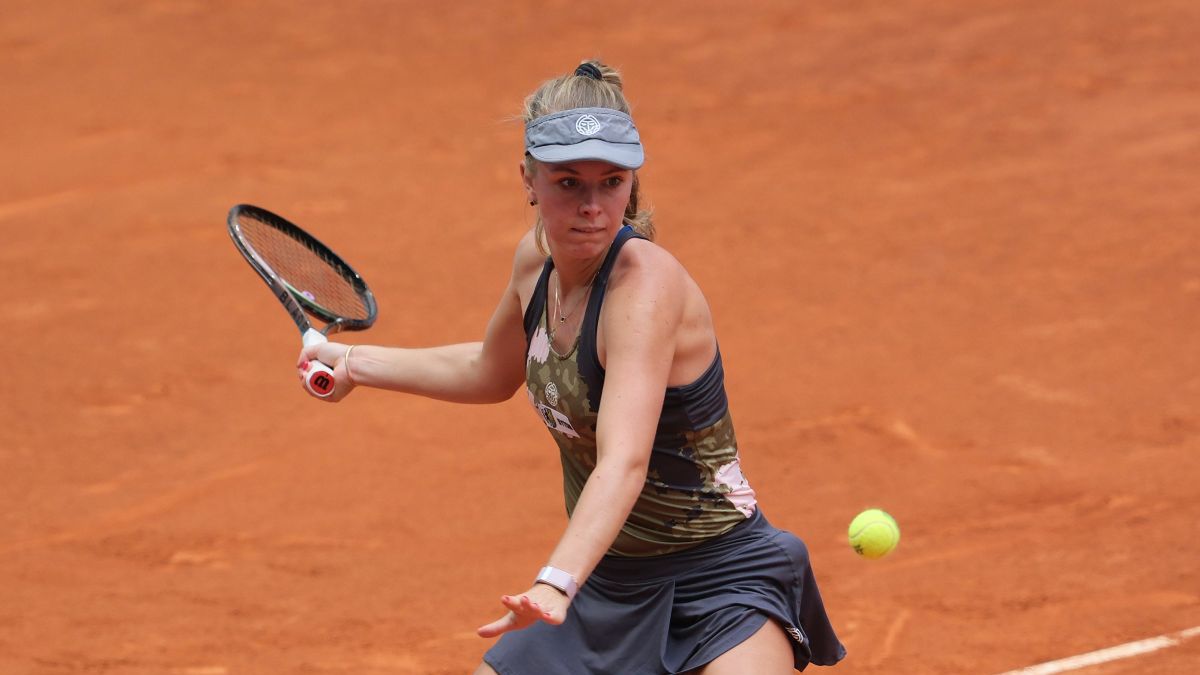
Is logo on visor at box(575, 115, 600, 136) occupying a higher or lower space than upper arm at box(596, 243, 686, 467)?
higher

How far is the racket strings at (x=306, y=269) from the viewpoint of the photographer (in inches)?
196

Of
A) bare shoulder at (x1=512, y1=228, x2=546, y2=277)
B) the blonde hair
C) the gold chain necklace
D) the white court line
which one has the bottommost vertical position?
the white court line

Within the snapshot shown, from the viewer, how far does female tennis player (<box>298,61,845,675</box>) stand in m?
3.13

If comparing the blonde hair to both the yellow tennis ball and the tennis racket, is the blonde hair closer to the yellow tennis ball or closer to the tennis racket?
the tennis racket

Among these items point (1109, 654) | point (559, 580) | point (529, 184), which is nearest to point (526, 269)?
Result: point (529, 184)

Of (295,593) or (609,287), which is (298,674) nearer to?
(295,593)

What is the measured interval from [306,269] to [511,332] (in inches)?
62.6

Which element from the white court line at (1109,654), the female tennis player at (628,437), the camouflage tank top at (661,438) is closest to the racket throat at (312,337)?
the female tennis player at (628,437)

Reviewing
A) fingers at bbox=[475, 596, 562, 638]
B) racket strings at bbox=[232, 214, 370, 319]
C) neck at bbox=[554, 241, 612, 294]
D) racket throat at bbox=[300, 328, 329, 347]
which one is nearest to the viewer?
fingers at bbox=[475, 596, 562, 638]

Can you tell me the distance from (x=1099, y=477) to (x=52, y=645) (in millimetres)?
4388

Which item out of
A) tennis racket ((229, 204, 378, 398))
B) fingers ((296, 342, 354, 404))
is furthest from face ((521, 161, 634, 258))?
tennis racket ((229, 204, 378, 398))

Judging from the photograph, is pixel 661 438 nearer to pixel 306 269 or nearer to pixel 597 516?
pixel 597 516

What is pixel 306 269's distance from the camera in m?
5.09

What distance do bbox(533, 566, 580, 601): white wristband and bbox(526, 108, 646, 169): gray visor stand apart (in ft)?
2.68
